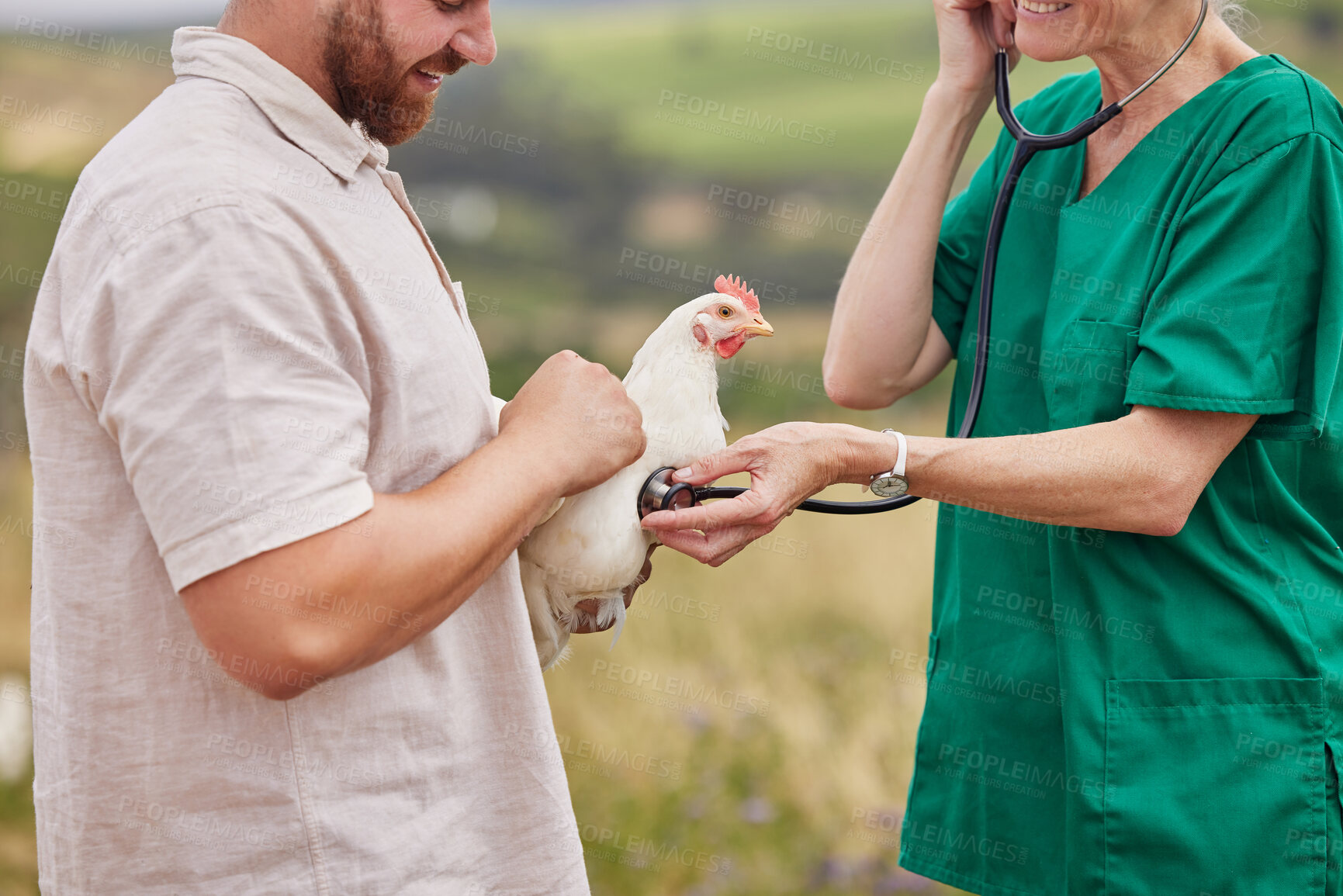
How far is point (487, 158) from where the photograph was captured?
39.3 ft

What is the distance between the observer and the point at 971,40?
2.13 meters

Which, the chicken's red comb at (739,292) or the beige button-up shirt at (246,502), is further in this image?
the chicken's red comb at (739,292)

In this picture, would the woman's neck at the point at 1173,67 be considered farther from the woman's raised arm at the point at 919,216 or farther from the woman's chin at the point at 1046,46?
the woman's raised arm at the point at 919,216

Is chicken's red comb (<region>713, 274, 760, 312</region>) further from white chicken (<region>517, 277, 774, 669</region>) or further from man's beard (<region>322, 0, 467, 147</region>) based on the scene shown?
man's beard (<region>322, 0, 467, 147</region>)

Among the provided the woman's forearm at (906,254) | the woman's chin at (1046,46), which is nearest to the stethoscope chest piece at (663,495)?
the woman's forearm at (906,254)

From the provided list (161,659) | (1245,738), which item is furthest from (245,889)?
(1245,738)

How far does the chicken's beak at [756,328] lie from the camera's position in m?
1.85

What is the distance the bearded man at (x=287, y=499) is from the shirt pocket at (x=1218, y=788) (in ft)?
3.25

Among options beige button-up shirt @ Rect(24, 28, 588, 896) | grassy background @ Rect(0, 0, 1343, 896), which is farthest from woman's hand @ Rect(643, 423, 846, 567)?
grassy background @ Rect(0, 0, 1343, 896)

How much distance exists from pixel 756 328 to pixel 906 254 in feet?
1.70

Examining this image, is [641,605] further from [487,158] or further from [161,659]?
[487,158]

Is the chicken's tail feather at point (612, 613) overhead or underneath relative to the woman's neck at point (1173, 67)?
underneath

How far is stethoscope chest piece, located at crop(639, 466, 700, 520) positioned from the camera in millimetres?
1671

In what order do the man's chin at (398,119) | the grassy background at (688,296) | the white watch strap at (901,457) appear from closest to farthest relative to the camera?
the man's chin at (398,119) < the white watch strap at (901,457) < the grassy background at (688,296)
